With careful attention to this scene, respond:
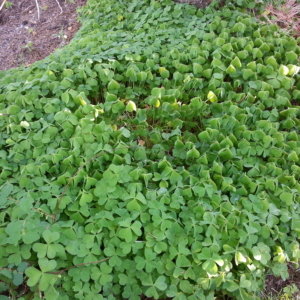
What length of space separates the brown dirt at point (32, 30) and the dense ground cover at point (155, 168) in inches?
72.6

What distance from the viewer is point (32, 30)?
550 cm

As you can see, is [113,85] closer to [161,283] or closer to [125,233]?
[125,233]

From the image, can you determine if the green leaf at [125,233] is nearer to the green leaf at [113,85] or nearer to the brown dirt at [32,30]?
the green leaf at [113,85]

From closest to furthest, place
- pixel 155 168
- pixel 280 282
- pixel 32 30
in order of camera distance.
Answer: pixel 280 282
pixel 155 168
pixel 32 30

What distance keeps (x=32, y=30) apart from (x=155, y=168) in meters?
4.59

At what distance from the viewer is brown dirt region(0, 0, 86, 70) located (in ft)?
16.8

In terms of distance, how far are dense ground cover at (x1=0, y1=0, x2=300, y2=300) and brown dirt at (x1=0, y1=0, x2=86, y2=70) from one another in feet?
6.05

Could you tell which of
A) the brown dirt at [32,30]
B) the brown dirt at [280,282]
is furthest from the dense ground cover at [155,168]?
the brown dirt at [32,30]

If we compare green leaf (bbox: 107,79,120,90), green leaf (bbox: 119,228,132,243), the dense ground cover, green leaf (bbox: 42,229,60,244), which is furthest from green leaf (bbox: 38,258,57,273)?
green leaf (bbox: 107,79,120,90)

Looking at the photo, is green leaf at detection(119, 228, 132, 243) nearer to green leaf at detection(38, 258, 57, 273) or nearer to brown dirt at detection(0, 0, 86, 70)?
green leaf at detection(38, 258, 57, 273)

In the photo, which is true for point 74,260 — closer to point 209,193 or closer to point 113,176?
point 113,176

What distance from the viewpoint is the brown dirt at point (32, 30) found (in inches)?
201

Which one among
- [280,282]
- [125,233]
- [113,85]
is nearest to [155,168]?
[125,233]

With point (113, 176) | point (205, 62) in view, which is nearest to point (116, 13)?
point (205, 62)
